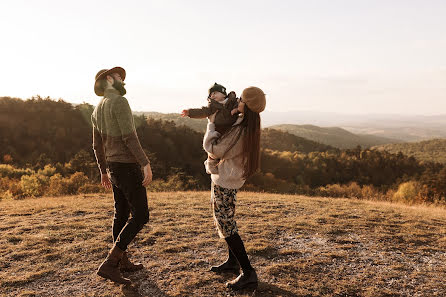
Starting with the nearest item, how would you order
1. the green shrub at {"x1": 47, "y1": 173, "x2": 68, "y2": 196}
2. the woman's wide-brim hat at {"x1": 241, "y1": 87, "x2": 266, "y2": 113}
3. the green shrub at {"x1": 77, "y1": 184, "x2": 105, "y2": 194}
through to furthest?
the woman's wide-brim hat at {"x1": 241, "y1": 87, "x2": 266, "y2": 113} → the green shrub at {"x1": 47, "y1": 173, "x2": 68, "y2": 196} → the green shrub at {"x1": 77, "y1": 184, "x2": 105, "y2": 194}

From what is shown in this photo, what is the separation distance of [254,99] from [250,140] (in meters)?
0.43

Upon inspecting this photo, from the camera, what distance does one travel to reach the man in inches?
126

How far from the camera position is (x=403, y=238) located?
18.4ft

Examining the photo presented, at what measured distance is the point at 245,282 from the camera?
11.3 feet

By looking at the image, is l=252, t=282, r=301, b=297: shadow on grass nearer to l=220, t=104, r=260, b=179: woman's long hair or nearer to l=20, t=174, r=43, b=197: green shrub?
l=220, t=104, r=260, b=179: woman's long hair

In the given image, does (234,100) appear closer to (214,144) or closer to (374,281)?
(214,144)

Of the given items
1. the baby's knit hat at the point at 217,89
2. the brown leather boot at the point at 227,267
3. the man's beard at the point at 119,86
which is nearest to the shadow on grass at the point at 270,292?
the brown leather boot at the point at 227,267

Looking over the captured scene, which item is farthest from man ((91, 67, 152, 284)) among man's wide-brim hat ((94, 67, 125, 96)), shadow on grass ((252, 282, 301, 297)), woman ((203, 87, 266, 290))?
shadow on grass ((252, 282, 301, 297))

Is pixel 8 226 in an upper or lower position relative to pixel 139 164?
lower

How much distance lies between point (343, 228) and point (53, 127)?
2950 cm

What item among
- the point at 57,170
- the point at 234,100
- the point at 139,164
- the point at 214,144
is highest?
the point at 234,100

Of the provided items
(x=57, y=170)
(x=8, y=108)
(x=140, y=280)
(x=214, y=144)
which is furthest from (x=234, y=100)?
(x=8, y=108)

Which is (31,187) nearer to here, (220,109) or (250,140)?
(220,109)

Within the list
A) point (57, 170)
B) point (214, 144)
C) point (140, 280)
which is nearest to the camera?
point (214, 144)
